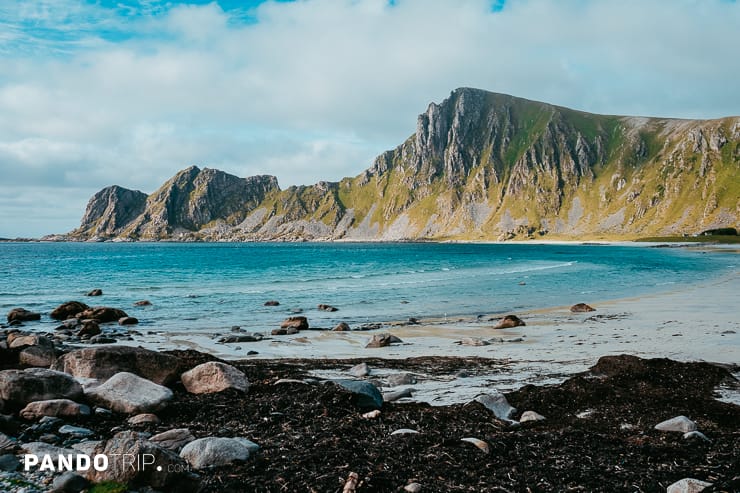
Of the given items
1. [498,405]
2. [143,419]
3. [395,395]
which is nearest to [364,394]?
[395,395]

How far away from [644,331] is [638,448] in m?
19.7

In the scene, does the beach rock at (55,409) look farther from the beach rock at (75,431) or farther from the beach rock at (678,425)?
the beach rock at (678,425)

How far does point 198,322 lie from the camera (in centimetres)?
3219

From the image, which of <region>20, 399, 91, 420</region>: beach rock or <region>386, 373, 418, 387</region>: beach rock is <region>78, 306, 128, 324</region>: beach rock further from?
<region>20, 399, 91, 420</region>: beach rock

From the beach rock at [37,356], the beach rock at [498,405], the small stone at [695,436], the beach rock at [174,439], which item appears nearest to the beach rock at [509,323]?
the beach rock at [498,405]

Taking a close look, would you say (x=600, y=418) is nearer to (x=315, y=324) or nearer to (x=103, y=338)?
(x=315, y=324)

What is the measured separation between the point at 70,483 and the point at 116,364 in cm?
723

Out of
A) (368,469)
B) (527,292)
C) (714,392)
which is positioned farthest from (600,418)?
(527,292)

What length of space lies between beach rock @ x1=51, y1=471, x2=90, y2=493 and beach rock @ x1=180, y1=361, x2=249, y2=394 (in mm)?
5718

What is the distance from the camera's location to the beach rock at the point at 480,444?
8.40 meters

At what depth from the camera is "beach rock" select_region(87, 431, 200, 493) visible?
6.83 metres

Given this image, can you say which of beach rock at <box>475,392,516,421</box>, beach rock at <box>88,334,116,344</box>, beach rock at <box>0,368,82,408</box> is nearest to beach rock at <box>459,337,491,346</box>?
beach rock at <box>475,392,516,421</box>

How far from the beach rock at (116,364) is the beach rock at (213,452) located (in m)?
5.86

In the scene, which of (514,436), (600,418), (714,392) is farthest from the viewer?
(714,392)
